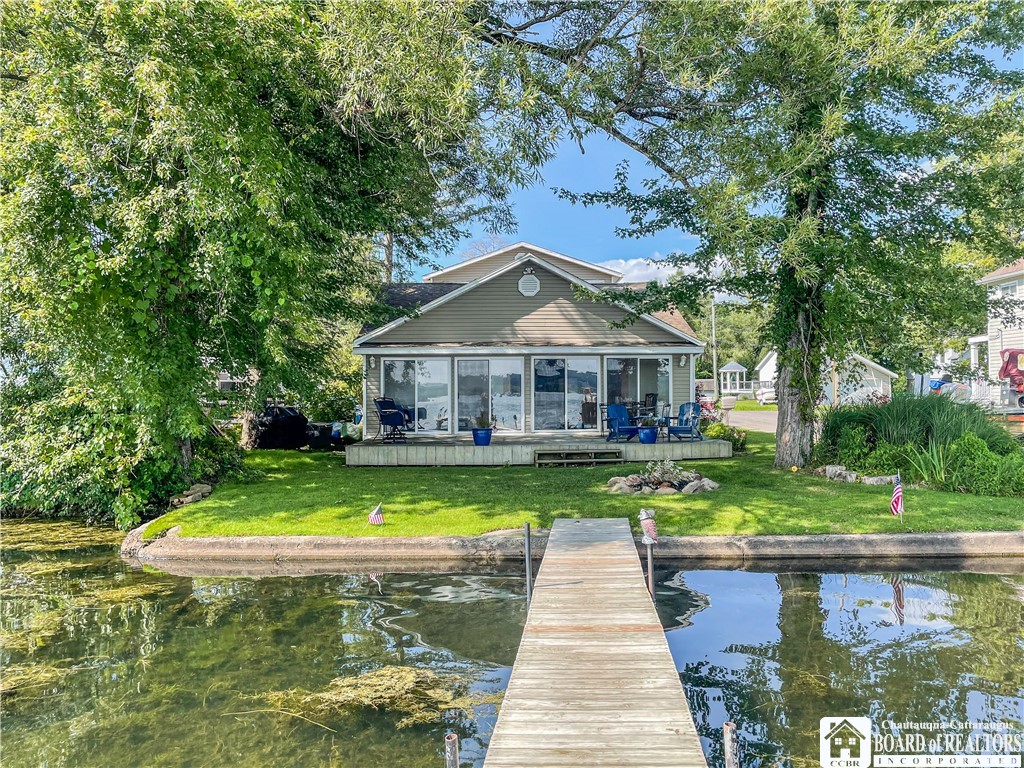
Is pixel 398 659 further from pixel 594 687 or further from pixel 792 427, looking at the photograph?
pixel 792 427

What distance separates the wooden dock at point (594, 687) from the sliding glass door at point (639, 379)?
11149 mm

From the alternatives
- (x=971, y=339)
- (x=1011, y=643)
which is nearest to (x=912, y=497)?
(x=1011, y=643)

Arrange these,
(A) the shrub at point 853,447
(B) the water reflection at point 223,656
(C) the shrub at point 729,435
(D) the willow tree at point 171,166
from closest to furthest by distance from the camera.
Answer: (B) the water reflection at point 223,656, (D) the willow tree at point 171,166, (A) the shrub at point 853,447, (C) the shrub at point 729,435

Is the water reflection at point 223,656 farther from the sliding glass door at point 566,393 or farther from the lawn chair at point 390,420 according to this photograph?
the sliding glass door at point 566,393

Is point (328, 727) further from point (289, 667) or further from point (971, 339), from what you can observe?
point (971, 339)

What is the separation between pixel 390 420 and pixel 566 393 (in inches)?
191

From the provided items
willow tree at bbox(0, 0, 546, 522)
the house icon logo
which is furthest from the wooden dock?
willow tree at bbox(0, 0, 546, 522)

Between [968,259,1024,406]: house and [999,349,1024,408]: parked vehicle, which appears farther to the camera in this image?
[968,259,1024,406]: house

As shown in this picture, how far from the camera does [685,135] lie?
10055 mm

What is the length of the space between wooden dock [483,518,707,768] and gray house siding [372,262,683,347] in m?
11.0

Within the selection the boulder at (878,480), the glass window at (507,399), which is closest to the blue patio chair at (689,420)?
the glass window at (507,399)

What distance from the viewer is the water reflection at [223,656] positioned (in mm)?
4020

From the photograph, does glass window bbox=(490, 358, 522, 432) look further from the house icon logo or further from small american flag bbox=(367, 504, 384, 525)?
the house icon logo

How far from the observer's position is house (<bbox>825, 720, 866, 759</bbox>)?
375 cm
